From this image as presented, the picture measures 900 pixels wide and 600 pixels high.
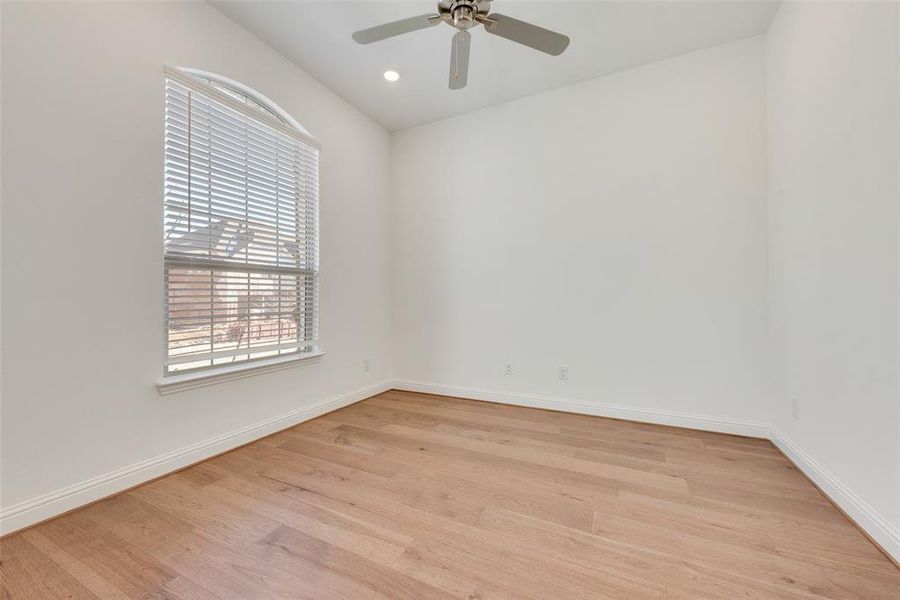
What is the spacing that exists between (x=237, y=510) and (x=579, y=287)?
8.89ft

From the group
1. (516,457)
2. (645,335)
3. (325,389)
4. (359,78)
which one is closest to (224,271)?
(325,389)

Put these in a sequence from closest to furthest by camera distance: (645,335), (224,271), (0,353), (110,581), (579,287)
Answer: (110,581) < (0,353) < (224,271) < (645,335) < (579,287)

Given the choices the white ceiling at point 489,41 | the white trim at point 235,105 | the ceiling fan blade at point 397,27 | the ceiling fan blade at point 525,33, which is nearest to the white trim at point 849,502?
the ceiling fan blade at point 525,33

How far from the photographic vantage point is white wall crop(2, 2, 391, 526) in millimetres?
1522

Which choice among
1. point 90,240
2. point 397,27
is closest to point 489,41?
point 397,27

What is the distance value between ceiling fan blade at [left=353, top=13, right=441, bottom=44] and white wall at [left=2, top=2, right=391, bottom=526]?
113 centimetres

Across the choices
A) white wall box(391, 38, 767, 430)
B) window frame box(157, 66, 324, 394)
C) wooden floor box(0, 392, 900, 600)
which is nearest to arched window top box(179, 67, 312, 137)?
window frame box(157, 66, 324, 394)

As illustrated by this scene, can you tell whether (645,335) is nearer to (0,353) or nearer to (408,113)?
(408,113)

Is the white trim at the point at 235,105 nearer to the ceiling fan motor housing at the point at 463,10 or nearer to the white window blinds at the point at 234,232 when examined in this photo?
the white window blinds at the point at 234,232

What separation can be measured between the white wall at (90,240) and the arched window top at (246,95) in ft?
0.18

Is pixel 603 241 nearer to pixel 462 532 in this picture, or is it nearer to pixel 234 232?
pixel 462 532

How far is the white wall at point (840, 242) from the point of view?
4.58 ft

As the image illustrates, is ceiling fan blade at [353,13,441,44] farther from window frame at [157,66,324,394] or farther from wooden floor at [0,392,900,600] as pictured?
wooden floor at [0,392,900,600]

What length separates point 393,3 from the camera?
87.2 inches
